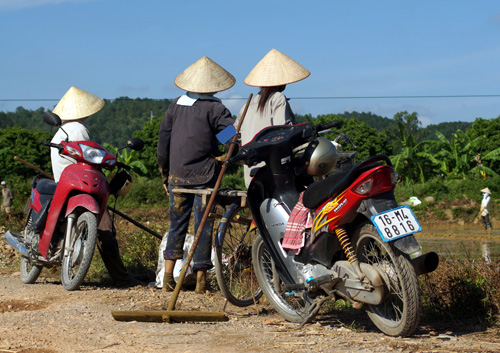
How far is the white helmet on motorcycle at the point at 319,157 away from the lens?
4688 mm

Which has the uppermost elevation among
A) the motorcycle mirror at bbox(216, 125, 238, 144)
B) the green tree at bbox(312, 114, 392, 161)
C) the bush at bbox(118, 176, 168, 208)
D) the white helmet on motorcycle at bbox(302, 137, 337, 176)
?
Result: the green tree at bbox(312, 114, 392, 161)

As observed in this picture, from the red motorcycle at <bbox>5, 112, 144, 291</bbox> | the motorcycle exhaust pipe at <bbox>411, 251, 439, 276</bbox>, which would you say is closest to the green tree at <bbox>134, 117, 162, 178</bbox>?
the red motorcycle at <bbox>5, 112, 144, 291</bbox>

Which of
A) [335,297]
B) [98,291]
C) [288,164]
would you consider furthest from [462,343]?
[98,291]

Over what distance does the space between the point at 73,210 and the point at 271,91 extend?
2138 mm

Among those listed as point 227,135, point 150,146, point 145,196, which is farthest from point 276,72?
point 150,146

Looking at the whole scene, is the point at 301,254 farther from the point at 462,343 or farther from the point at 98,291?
the point at 98,291

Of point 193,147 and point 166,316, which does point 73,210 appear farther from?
point 166,316

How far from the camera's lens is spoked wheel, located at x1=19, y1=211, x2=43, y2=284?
6852 millimetres

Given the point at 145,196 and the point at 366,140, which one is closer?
the point at 145,196

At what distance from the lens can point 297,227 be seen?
4578mm

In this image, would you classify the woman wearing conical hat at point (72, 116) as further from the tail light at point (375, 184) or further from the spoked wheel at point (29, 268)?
the tail light at point (375, 184)

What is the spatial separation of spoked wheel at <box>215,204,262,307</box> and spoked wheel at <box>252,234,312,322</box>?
201 millimetres

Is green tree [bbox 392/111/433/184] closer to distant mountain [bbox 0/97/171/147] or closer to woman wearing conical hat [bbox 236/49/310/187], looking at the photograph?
woman wearing conical hat [bbox 236/49/310/187]

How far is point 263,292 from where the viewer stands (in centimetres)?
519
